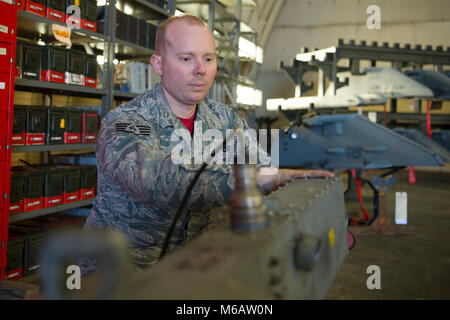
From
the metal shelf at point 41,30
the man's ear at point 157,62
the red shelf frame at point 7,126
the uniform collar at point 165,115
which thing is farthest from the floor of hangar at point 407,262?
the metal shelf at point 41,30

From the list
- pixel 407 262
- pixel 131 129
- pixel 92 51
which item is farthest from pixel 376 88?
pixel 131 129

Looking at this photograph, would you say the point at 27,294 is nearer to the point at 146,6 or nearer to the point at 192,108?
the point at 192,108

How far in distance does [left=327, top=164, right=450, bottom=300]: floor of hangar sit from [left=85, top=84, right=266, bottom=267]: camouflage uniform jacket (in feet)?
4.67

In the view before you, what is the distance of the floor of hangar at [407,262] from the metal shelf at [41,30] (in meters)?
2.52

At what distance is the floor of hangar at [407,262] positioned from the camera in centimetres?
253

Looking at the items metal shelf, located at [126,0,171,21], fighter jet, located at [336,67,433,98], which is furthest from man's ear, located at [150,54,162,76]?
fighter jet, located at [336,67,433,98]

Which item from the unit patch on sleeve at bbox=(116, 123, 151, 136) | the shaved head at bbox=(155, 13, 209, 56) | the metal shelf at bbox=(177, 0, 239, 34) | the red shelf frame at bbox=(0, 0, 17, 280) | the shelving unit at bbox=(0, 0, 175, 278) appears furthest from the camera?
the metal shelf at bbox=(177, 0, 239, 34)

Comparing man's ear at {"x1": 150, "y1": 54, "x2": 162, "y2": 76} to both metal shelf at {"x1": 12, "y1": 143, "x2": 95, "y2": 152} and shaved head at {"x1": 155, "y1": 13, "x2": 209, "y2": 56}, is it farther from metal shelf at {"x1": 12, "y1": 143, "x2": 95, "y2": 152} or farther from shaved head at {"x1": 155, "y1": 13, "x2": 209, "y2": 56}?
metal shelf at {"x1": 12, "y1": 143, "x2": 95, "y2": 152}

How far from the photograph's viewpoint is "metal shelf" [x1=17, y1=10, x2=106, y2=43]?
8.83 feet

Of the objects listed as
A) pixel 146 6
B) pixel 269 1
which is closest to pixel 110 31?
pixel 146 6

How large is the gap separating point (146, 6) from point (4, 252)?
2.66m

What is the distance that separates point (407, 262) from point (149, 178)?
266 centimetres

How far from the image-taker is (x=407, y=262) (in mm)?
3090

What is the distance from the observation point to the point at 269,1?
9438 millimetres
